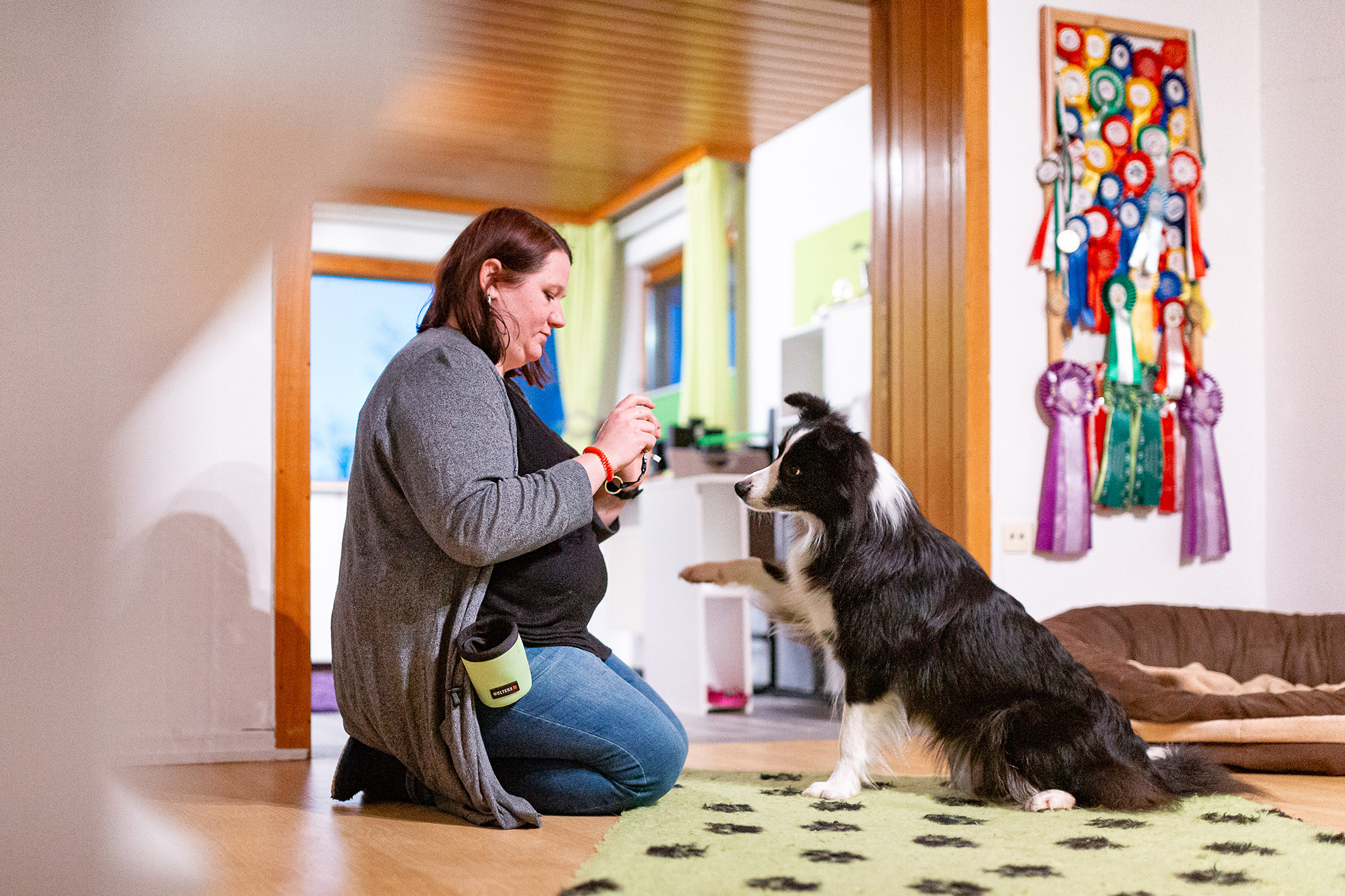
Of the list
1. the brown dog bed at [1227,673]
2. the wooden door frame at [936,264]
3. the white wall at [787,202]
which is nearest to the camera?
the brown dog bed at [1227,673]

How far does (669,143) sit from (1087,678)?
15.2 feet

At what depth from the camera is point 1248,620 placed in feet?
10.1

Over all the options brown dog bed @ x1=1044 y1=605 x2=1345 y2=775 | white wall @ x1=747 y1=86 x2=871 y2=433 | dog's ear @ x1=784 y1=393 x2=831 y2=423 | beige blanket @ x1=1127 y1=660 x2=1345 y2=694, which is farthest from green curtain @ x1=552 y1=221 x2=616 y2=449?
dog's ear @ x1=784 y1=393 x2=831 y2=423

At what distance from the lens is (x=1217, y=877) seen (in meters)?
1.44

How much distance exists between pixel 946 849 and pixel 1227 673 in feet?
5.77

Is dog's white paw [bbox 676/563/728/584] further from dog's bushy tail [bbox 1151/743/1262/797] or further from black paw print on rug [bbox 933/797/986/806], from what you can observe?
dog's bushy tail [bbox 1151/743/1262/797]

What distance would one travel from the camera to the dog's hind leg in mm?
2008

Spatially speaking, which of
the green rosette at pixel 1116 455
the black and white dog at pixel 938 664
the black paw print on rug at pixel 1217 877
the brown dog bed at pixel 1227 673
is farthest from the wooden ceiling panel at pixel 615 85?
the black paw print on rug at pixel 1217 877

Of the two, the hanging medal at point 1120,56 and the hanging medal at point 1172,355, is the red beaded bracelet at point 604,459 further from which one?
the hanging medal at point 1120,56

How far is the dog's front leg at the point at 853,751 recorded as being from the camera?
201cm

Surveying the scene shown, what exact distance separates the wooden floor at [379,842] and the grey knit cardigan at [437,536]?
10cm

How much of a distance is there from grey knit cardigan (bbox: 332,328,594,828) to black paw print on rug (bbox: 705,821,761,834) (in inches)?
11.0

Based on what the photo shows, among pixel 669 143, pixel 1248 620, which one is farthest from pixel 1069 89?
pixel 669 143

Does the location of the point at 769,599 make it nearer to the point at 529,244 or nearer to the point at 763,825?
the point at 763,825
